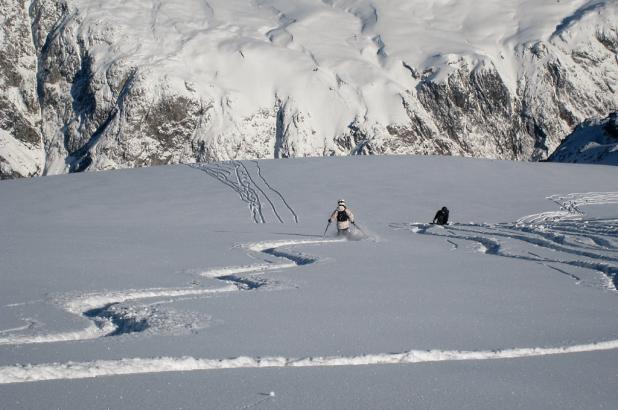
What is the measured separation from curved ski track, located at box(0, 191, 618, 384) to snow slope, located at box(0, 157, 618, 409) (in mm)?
24

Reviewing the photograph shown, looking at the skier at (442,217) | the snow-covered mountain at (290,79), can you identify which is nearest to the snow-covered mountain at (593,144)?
the skier at (442,217)

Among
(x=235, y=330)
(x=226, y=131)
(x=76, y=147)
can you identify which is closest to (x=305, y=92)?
(x=226, y=131)

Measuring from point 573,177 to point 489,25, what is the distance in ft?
498

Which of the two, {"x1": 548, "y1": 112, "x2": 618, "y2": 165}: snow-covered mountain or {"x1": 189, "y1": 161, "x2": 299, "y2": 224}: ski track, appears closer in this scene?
{"x1": 189, "y1": 161, "x2": 299, "y2": 224}: ski track

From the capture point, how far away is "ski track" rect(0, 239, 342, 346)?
6.70 meters

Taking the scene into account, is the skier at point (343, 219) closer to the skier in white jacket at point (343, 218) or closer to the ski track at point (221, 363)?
the skier in white jacket at point (343, 218)

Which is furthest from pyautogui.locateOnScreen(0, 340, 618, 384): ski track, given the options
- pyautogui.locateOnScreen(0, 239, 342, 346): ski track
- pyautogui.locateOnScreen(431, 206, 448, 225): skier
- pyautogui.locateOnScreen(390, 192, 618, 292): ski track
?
pyautogui.locateOnScreen(431, 206, 448, 225): skier

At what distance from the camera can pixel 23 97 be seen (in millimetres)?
167375

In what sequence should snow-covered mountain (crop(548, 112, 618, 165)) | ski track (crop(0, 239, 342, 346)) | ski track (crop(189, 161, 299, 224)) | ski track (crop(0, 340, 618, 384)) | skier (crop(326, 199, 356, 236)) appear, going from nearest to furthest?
ski track (crop(0, 340, 618, 384)) → ski track (crop(0, 239, 342, 346)) → skier (crop(326, 199, 356, 236)) → ski track (crop(189, 161, 299, 224)) → snow-covered mountain (crop(548, 112, 618, 165))

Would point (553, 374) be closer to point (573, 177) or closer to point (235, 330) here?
point (235, 330)

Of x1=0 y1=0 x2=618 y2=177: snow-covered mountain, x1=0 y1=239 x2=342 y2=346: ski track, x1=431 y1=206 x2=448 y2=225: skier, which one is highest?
x1=0 y1=0 x2=618 y2=177: snow-covered mountain

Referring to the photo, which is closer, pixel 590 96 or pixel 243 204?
pixel 243 204

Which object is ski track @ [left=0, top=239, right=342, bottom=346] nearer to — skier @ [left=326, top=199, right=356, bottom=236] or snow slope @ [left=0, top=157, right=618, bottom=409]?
snow slope @ [left=0, top=157, right=618, bottom=409]

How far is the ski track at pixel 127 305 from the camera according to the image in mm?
6699
